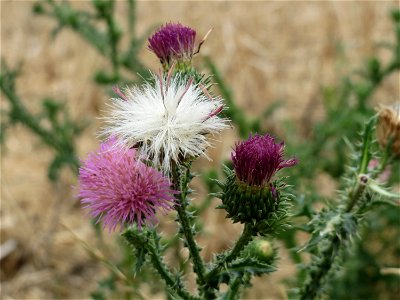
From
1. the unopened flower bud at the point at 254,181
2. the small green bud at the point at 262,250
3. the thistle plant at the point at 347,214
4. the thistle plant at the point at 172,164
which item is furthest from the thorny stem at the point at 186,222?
the thistle plant at the point at 347,214

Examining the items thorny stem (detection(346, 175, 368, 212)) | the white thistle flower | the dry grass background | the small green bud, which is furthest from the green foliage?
the white thistle flower

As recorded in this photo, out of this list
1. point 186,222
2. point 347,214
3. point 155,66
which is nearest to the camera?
point 186,222

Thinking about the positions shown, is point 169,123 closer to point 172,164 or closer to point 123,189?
point 172,164

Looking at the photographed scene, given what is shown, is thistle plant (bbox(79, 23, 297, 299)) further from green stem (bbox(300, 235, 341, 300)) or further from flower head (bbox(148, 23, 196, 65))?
green stem (bbox(300, 235, 341, 300))

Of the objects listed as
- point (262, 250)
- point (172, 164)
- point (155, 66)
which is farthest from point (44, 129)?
point (155, 66)

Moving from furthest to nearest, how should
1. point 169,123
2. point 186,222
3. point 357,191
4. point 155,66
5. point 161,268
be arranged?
1. point 155,66
2. point 357,191
3. point 161,268
4. point 186,222
5. point 169,123

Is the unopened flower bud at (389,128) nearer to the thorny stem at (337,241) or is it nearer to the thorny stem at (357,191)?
the thorny stem at (337,241)
